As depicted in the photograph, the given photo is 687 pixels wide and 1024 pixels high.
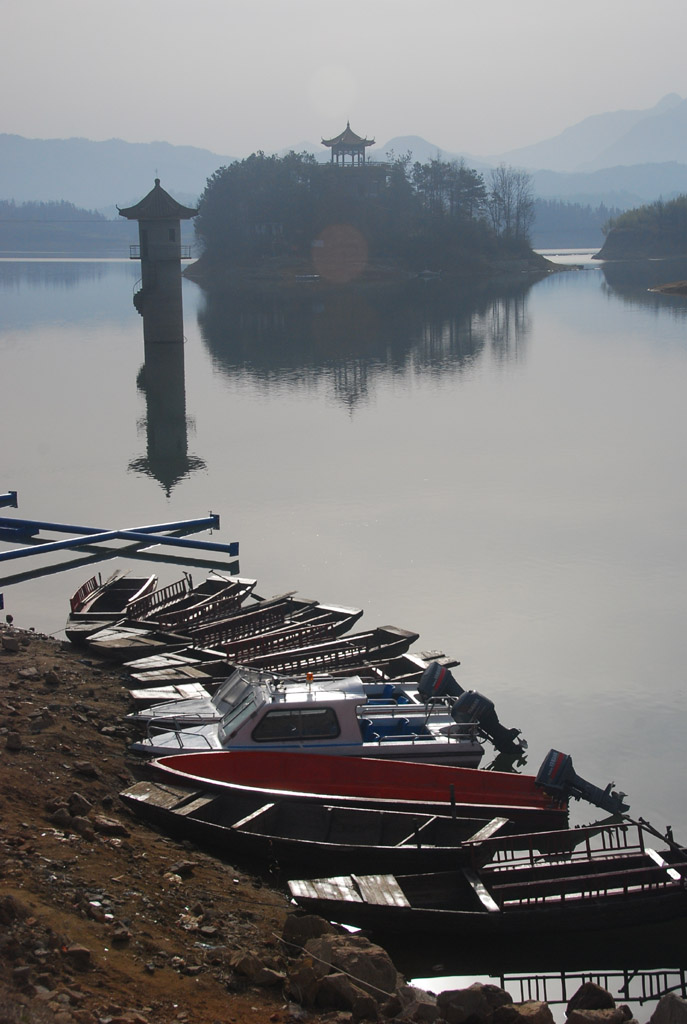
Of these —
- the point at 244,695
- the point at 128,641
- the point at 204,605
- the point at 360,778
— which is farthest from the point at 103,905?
the point at 204,605

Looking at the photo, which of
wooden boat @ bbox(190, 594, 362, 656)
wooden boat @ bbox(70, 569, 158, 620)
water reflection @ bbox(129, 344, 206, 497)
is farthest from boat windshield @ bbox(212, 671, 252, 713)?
water reflection @ bbox(129, 344, 206, 497)

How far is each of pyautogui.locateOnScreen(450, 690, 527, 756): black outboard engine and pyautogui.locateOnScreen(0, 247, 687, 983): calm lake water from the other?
41cm

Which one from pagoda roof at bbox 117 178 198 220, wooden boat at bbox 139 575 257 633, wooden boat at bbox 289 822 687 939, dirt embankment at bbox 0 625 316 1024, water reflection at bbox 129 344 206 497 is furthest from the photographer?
pagoda roof at bbox 117 178 198 220

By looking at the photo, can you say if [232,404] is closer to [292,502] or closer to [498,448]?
[498,448]

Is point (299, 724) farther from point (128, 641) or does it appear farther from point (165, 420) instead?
point (165, 420)

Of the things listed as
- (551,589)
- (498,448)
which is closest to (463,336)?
(498,448)

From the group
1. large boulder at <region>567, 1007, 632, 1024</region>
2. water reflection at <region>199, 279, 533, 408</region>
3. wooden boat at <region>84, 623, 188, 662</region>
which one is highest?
water reflection at <region>199, 279, 533, 408</region>

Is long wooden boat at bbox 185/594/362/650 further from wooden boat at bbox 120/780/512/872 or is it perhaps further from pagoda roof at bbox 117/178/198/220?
pagoda roof at bbox 117/178/198/220

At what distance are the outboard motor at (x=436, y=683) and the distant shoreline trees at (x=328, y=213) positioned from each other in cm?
13631

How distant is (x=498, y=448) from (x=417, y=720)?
25727mm

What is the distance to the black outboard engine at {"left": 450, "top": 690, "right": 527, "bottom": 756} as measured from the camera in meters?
16.0

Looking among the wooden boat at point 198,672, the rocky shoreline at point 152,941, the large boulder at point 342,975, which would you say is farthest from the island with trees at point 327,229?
the large boulder at point 342,975

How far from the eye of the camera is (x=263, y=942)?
34.6 feet

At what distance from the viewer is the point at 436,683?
16875mm
